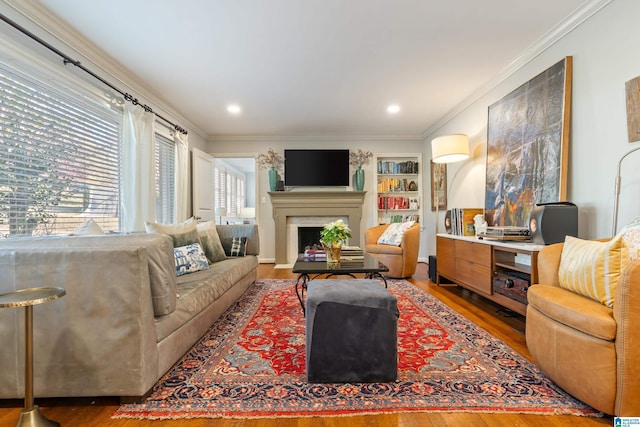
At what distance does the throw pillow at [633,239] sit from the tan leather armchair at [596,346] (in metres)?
0.31

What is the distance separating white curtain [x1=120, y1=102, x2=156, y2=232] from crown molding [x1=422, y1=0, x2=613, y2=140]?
13.0 ft

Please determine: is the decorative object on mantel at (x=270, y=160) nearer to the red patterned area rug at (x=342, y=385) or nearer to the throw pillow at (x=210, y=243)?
the throw pillow at (x=210, y=243)

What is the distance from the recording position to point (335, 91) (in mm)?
3807

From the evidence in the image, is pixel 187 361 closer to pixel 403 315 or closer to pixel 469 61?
pixel 403 315

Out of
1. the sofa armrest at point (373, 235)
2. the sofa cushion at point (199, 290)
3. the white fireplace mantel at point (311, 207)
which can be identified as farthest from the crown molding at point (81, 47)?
the sofa armrest at point (373, 235)

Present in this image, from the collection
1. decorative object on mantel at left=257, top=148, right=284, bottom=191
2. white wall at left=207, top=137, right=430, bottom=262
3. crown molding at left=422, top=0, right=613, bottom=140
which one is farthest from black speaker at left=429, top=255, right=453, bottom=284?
decorative object on mantel at left=257, top=148, right=284, bottom=191

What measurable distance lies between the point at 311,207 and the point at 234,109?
2140mm

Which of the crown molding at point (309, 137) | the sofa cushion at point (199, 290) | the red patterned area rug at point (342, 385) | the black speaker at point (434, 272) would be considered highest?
the crown molding at point (309, 137)

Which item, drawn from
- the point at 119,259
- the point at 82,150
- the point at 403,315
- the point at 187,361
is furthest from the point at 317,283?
the point at 82,150

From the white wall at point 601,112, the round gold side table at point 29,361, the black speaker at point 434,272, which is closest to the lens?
the round gold side table at point 29,361

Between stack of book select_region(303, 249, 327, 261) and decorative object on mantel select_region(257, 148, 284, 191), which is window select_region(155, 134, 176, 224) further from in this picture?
stack of book select_region(303, 249, 327, 261)

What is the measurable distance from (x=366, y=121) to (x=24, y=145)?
418cm

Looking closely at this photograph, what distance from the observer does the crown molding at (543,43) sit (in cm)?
225

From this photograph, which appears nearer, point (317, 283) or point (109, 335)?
point (109, 335)
